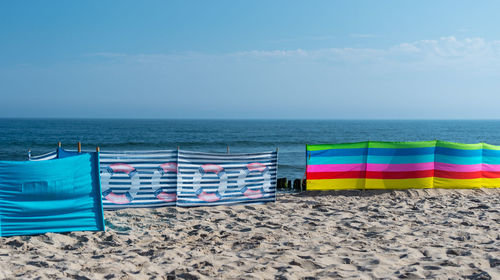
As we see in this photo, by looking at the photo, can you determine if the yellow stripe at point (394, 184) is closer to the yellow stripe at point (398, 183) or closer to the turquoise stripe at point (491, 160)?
the yellow stripe at point (398, 183)

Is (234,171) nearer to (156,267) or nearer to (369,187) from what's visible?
(369,187)

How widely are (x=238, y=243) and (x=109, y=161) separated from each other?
3945 millimetres

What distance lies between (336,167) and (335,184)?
0.49m

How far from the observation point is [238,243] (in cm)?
741

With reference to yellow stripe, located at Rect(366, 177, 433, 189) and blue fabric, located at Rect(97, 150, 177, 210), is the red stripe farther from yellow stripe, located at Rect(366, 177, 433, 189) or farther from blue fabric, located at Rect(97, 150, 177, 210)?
blue fabric, located at Rect(97, 150, 177, 210)

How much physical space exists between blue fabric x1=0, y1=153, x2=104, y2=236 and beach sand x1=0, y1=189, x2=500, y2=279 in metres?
0.26

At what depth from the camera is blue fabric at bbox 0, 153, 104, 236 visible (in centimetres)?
752

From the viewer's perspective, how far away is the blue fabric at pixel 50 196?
752cm

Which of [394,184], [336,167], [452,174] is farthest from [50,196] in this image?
[452,174]

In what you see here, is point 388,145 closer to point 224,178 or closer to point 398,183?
point 398,183

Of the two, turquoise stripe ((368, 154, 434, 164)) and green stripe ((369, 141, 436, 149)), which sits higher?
green stripe ((369, 141, 436, 149))

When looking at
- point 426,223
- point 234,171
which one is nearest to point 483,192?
point 426,223

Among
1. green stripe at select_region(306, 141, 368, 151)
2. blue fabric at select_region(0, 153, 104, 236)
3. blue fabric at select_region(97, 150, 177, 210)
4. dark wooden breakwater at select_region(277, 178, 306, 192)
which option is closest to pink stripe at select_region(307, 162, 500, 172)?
Result: green stripe at select_region(306, 141, 368, 151)

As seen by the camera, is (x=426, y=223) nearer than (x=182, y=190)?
Yes
